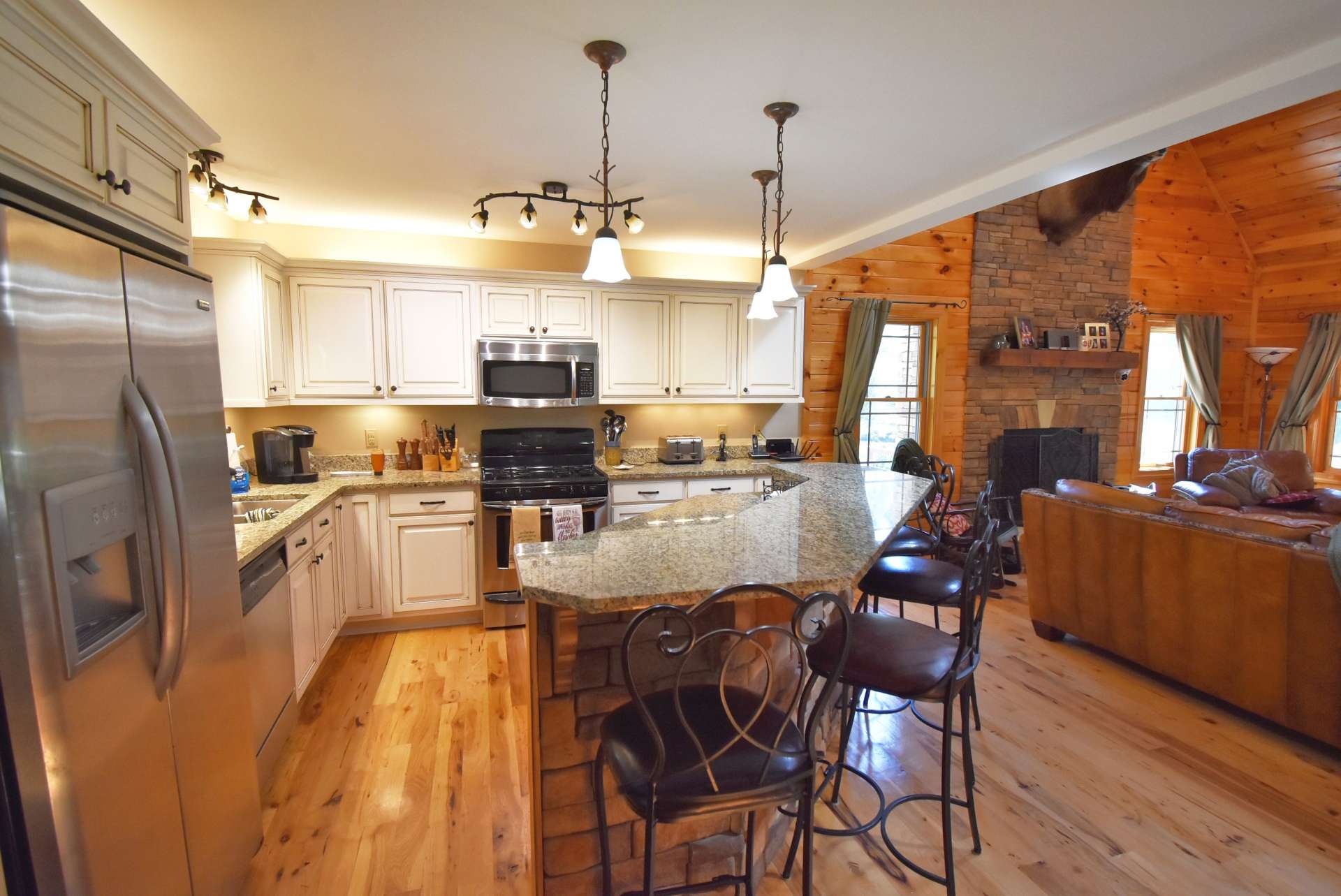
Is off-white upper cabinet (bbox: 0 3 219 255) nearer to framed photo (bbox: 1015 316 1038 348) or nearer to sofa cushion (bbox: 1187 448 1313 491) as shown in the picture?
framed photo (bbox: 1015 316 1038 348)

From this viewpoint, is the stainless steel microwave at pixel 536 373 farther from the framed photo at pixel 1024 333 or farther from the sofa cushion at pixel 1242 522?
the framed photo at pixel 1024 333

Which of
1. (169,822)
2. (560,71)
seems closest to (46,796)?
(169,822)

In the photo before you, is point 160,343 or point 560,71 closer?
point 160,343

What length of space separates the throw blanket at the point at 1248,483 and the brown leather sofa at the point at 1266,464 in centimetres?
6

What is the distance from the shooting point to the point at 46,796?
1.01 meters

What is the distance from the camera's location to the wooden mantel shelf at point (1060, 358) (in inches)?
203

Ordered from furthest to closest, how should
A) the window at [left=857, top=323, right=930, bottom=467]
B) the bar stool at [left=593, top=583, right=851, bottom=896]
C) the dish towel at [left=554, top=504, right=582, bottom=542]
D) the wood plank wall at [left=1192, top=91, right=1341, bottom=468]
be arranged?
the window at [left=857, top=323, right=930, bottom=467]
the wood plank wall at [left=1192, top=91, right=1341, bottom=468]
the dish towel at [left=554, top=504, right=582, bottom=542]
the bar stool at [left=593, top=583, right=851, bottom=896]

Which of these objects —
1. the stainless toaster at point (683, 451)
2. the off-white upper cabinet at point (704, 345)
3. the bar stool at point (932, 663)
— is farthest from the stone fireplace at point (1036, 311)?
the bar stool at point (932, 663)

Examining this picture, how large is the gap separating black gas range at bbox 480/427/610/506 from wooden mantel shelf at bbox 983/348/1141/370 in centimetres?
354

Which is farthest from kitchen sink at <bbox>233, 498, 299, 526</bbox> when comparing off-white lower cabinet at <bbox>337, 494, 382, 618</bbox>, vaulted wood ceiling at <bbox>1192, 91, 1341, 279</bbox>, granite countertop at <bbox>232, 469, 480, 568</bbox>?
vaulted wood ceiling at <bbox>1192, 91, 1341, 279</bbox>

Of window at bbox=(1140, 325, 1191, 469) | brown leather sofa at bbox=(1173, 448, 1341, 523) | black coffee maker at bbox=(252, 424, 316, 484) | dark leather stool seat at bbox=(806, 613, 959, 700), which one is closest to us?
dark leather stool seat at bbox=(806, 613, 959, 700)

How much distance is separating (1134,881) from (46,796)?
2.63 m

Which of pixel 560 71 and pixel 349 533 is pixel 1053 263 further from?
pixel 349 533

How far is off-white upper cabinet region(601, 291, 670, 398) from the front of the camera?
4.11m
